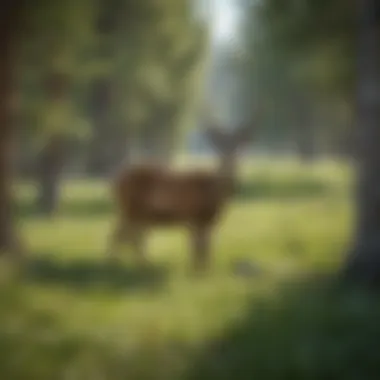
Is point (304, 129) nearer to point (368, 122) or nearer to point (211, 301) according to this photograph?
point (368, 122)

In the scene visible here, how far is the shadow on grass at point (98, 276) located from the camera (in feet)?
5.00

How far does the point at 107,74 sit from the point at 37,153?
19 centimetres

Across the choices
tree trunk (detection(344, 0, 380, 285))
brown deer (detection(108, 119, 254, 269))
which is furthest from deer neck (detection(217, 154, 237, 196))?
tree trunk (detection(344, 0, 380, 285))

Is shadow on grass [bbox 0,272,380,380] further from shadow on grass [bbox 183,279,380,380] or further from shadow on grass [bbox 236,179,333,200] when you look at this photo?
shadow on grass [bbox 236,179,333,200]

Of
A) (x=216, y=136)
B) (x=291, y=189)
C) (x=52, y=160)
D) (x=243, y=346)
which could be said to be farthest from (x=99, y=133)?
(x=243, y=346)

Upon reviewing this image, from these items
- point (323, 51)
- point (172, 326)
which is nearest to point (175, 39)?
point (323, 51)

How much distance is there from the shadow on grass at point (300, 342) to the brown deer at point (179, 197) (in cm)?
15

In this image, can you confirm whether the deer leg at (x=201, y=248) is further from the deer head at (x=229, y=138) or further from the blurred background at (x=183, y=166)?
the deer head at (x=229, y=138)

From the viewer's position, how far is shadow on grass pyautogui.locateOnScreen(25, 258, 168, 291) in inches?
60.0

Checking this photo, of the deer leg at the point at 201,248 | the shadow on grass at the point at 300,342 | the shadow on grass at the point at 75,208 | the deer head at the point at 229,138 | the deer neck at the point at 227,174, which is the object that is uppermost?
the deer head at the point at 229,138

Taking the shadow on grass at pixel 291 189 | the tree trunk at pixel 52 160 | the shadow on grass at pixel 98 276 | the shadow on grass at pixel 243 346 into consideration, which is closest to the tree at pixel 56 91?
the tree trunk at pixel 52 160

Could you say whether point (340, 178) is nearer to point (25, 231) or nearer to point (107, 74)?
point (107, 74)

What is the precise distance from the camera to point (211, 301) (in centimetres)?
151

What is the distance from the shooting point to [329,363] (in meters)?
1.49
